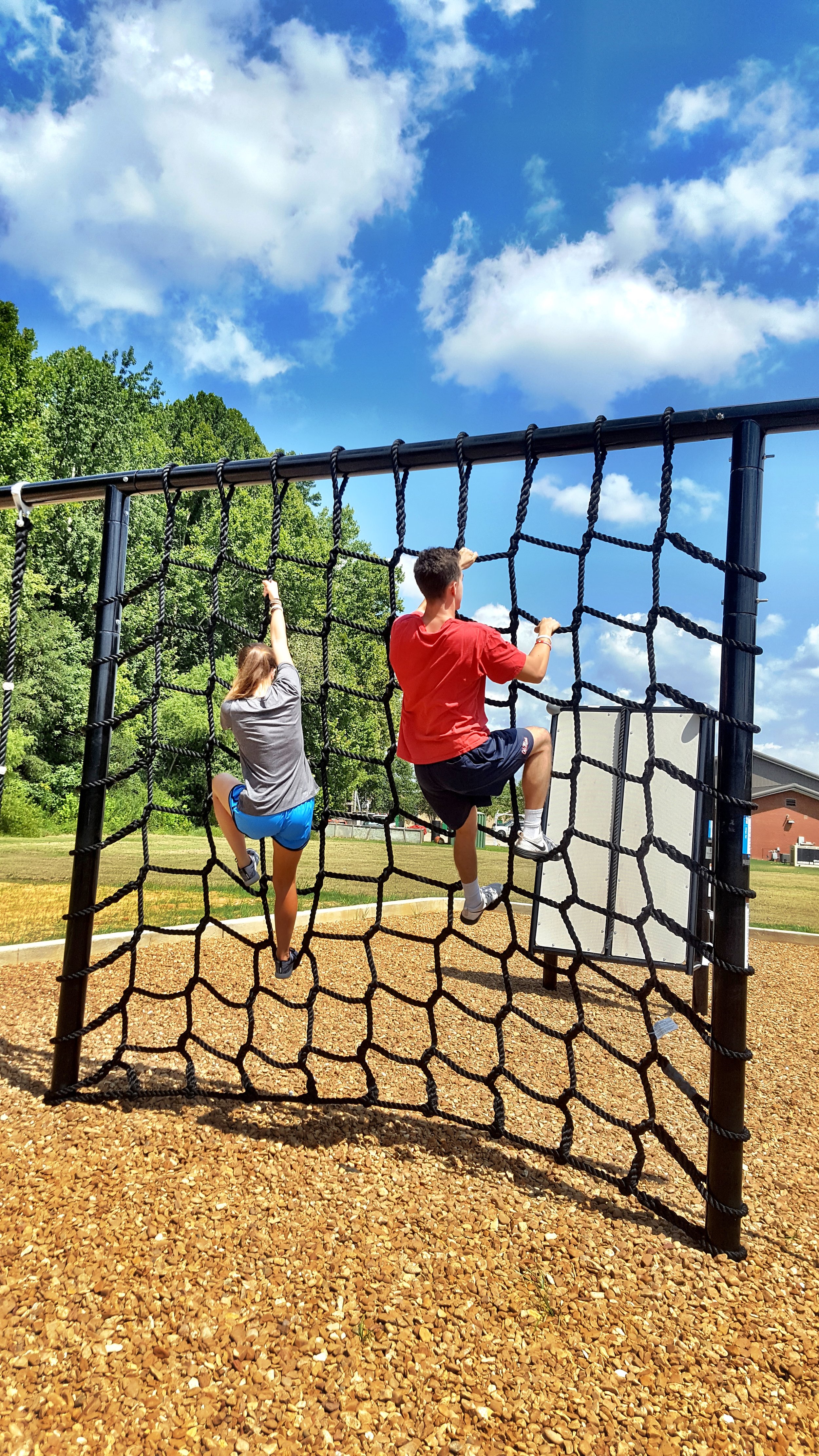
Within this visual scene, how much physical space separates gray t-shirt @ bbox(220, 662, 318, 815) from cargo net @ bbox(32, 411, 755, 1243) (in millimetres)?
158

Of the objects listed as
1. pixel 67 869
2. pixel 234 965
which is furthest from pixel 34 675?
pixel 234 965

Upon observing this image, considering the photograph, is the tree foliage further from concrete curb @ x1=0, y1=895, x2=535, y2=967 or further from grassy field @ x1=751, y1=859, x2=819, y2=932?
concrete curb @ x1=0, y1=895, x2=535, y2=967

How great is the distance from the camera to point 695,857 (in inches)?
194

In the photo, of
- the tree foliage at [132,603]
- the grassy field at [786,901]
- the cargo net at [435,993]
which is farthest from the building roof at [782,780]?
the cargo net at [435,993]

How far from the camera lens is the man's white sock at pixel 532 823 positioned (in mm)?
3066

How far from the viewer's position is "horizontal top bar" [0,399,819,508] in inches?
101

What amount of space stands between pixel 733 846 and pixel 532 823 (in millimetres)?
788

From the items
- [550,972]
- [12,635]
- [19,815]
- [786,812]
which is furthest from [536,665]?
[786,812]

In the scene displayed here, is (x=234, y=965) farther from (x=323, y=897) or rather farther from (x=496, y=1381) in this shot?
(x=496, y=1381)

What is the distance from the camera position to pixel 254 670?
121 inches

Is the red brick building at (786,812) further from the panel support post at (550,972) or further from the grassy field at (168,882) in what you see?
the panel support post at (550,972)

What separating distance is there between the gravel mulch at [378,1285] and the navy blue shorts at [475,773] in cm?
82

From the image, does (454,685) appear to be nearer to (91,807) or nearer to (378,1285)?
(91,807)

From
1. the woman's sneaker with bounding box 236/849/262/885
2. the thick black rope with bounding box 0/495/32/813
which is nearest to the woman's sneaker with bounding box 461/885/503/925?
the woman's sneaker with bounding box 236/849/262/885
